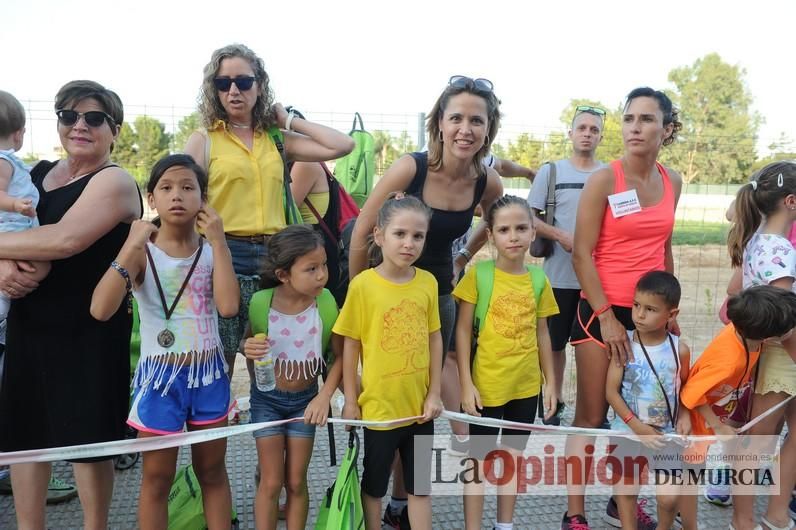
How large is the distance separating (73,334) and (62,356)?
0.10 metres

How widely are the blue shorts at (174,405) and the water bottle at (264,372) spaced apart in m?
0.17

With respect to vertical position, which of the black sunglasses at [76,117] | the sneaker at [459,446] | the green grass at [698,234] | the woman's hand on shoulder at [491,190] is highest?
the green grass at [698,234]

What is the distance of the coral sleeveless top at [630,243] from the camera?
9.14ft

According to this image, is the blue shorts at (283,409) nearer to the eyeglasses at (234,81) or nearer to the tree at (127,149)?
the eyeglasses at (234,81)

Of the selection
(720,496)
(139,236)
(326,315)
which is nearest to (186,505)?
(326,315)

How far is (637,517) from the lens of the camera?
2.99 metres

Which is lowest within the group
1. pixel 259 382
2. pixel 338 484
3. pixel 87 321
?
pixel 338 484

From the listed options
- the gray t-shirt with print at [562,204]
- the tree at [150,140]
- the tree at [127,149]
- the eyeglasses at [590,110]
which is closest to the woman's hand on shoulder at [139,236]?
the gray t-shirt with print at [562,204]

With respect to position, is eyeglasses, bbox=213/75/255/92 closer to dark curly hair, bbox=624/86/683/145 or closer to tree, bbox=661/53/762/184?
dark curly hair, bbox=624/86/683/145

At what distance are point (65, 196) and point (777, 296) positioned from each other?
10.1 feet

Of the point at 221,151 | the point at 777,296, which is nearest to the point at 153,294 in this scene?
the point at 221,151

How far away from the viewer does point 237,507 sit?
3.12m

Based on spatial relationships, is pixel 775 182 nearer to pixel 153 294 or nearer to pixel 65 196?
pixel 153 294

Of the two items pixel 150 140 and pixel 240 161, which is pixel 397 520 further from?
pixel 150 140
